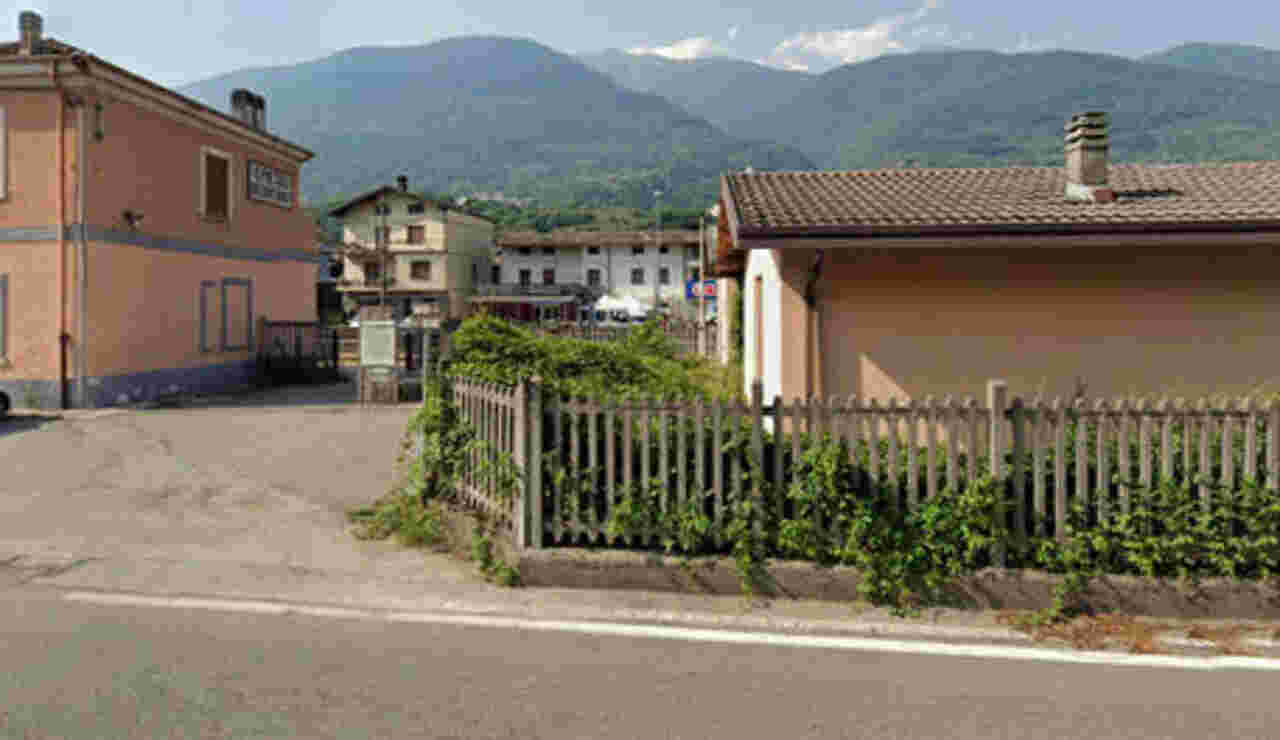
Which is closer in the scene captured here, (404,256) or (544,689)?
(544,689)

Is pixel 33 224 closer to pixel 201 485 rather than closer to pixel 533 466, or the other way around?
pixel 201 485

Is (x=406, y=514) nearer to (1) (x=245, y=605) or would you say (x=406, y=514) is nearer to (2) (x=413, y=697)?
(1) (x=245, y=605)

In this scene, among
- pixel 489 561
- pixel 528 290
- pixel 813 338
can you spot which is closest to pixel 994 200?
pixel 813 338

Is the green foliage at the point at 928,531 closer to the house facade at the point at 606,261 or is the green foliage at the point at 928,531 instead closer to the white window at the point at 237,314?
the white window at the point at 237,314

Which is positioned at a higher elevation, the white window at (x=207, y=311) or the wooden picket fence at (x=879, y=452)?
the white window at (x=207, y=311)


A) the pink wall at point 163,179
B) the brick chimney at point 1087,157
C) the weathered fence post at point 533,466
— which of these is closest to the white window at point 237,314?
the pink wall at point 163,179

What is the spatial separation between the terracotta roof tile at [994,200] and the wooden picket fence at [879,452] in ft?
7.70

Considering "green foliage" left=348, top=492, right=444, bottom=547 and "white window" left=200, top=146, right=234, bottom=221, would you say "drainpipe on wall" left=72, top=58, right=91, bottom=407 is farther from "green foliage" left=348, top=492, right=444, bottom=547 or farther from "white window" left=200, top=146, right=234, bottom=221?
"green foliage" left=348, top=492, right=444, bottom=547

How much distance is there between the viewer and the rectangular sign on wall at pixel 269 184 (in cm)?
2269

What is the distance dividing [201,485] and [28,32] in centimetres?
1193

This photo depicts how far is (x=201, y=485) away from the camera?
33.0 feet

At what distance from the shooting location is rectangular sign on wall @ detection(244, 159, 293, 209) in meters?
22.7

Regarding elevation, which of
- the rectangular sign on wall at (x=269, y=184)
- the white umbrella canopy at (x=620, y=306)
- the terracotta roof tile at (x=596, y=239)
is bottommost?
the white umbrella canopy at (x=620, y=306)

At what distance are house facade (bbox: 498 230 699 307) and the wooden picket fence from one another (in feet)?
249
